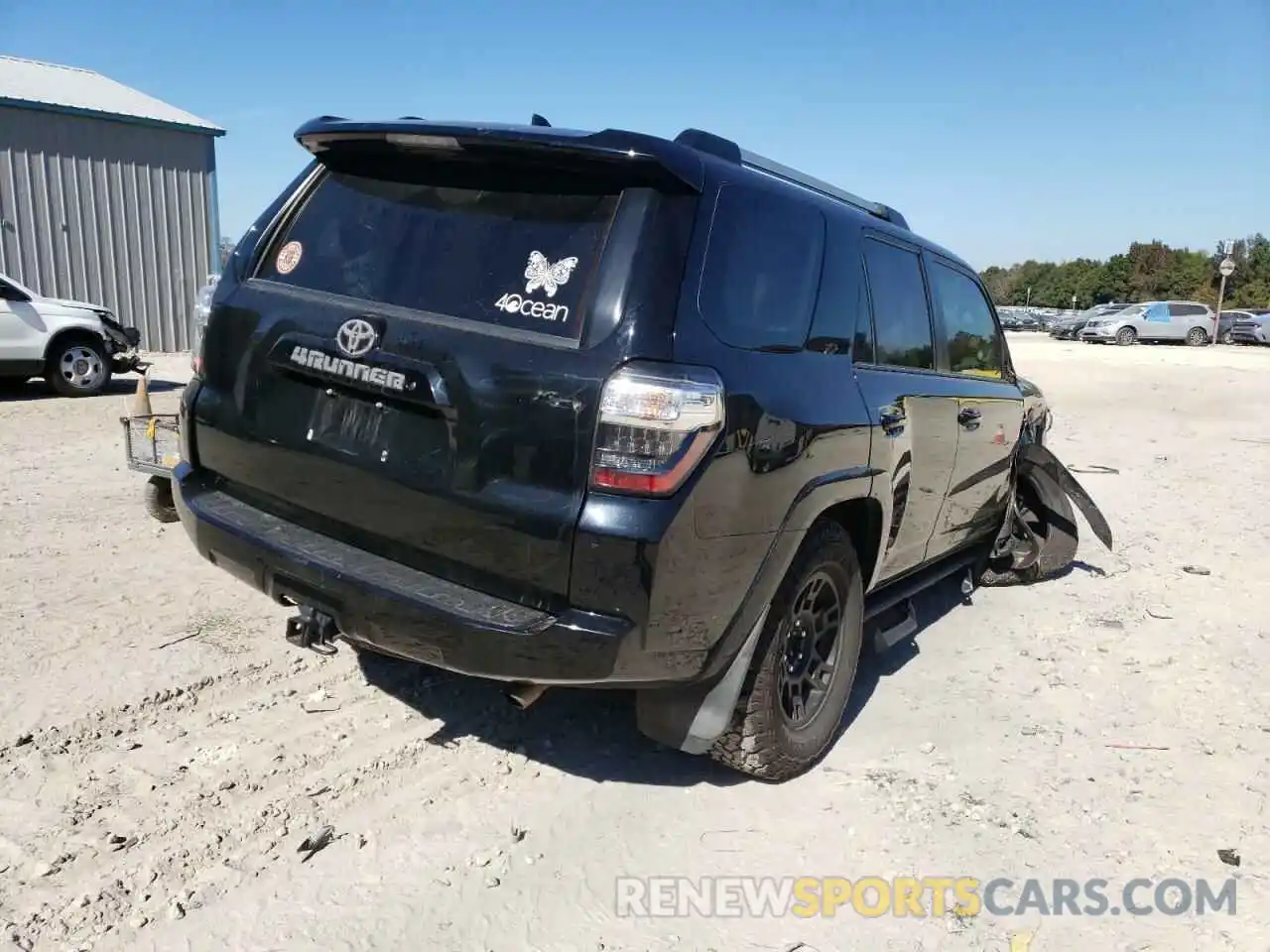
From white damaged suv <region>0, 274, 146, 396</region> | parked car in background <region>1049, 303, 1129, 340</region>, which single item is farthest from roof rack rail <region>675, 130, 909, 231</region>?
parked car in background <region>1049, 303, 1129, 340</region>

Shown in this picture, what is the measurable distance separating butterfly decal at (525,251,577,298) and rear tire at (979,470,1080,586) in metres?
4.15

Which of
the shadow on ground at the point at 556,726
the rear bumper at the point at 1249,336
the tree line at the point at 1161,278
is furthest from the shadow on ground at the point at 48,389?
the tree line at the point at 1161,278

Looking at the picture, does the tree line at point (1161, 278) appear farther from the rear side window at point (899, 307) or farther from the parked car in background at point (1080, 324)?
the rear side window at point (899, 307)

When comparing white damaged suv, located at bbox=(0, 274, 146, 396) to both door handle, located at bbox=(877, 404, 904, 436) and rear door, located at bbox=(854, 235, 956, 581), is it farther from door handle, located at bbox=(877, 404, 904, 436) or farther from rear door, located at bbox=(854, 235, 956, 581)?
door handle, located at bbox=(877, 404, 904, 436)

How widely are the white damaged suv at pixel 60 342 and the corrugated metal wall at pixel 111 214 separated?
5066 millimetres

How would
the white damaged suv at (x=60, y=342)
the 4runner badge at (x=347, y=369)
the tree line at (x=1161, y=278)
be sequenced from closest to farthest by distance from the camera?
the 4runner badge at (x=347, y=369)
the white damaged suv at (x=60, y=342)
the tree line at (x=1161, y=278)

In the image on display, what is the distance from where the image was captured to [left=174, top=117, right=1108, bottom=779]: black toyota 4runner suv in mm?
2471

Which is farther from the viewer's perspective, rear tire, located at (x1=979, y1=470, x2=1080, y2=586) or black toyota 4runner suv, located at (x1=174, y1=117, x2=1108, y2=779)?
rear tire, located at (x1=979, y1=470, x2=1080, y2=586)

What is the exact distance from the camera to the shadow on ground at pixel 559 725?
3.38 metres

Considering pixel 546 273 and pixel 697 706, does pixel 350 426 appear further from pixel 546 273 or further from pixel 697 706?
pixel 697 706

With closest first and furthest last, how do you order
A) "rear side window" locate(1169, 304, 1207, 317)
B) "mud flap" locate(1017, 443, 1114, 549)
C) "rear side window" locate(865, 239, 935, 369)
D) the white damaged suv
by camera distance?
"rear side window" locate(865, 239, 935, 369) → "mud flap" locate(1017, 443, 1114, 549) → the white damaged suv → "rear side window" locate(1169, 304, 1207, 317)

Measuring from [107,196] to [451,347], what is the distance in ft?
56.9

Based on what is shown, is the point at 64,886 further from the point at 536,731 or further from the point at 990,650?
the point at 990,650

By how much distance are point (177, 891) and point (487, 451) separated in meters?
1.45
